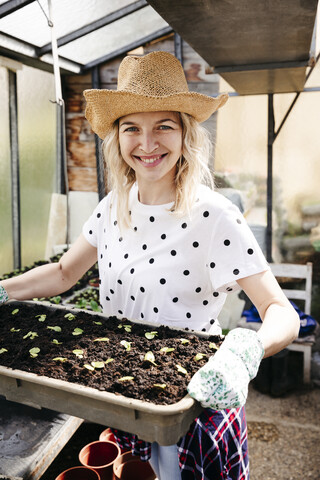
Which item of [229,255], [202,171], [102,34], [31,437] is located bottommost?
[31,437]

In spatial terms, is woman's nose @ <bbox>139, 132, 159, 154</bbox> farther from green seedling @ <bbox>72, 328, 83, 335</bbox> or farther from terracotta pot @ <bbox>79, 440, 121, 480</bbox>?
terracotta pot @ <bbox>79, 440, 121, 480</bbox>

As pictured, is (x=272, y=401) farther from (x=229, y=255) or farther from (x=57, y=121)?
(x=57, y=121)

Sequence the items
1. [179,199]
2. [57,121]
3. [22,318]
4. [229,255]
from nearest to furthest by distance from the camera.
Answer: [229,255], [179,199], [22,318], [57,121]

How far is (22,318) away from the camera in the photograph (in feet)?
5.45

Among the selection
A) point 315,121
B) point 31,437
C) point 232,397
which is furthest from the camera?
point 315,121

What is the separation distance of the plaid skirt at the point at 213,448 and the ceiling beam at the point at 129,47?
142 inches

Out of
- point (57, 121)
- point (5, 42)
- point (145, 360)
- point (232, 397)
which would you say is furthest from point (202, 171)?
point (57, 121)

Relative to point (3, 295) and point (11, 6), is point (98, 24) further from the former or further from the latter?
point (3, 295)

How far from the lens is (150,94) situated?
56.9 inches

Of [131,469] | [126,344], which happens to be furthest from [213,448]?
[131,469]

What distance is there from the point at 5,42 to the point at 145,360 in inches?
104

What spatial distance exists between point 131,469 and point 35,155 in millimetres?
2874

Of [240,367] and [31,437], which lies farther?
[31,437]

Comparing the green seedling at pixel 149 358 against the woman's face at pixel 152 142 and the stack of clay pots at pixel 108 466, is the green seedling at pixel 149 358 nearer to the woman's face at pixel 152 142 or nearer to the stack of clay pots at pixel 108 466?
the woman's face at pixel 152 142
